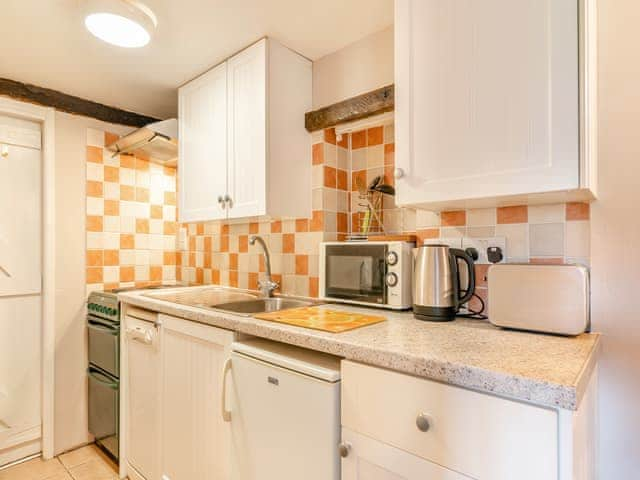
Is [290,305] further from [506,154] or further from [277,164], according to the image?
[506,154]

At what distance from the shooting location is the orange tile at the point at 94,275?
234 cm

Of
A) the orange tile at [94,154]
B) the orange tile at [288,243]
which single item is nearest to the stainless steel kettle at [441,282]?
the orange tile at [288,243]

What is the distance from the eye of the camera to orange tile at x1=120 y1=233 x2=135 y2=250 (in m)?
2.51

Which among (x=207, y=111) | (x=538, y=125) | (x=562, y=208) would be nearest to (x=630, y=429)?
(x=562, y=208)

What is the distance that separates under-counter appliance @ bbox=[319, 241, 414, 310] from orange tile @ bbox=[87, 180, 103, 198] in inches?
67.1

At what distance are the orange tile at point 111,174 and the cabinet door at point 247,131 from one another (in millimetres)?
1124

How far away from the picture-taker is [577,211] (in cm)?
112

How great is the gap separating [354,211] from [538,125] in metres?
1.08

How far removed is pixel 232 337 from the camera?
4.38ft

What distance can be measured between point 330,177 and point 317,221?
24 cm

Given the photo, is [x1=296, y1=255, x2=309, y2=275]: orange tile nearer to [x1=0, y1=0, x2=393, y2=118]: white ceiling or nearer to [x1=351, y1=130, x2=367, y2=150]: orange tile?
[x1=351, y1=130, x2=367, y2=150]: orange tile

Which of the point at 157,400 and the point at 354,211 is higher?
the point at 354,211

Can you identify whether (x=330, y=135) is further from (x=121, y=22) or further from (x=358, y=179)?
(x=121, y=22)

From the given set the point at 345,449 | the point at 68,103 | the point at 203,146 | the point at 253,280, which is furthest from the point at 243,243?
the point at 345,449
